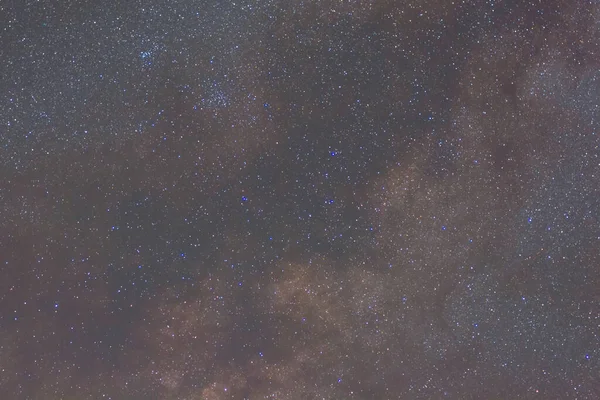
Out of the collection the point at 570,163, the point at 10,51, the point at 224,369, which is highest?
the point at 10,51

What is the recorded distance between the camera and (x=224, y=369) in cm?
681

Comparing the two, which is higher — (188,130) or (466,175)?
(188,130)

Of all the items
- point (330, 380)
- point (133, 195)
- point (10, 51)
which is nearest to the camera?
point (10, 51)

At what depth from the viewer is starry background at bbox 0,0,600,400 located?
628cm

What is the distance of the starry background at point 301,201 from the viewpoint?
20.6ft

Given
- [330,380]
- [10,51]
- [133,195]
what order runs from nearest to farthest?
[10,51], [133,195], [330,380]

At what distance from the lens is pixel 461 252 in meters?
6.81

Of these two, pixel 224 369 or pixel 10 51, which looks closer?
pixel 10 51

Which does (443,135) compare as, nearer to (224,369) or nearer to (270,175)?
(270,175)

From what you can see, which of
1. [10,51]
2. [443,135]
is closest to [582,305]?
[443,135]

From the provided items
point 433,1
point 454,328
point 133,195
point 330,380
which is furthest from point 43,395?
point 433,1

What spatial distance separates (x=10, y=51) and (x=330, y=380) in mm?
5271

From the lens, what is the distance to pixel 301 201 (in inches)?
263

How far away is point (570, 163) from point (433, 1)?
2478mm
